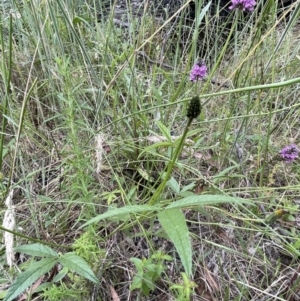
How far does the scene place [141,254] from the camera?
86cm

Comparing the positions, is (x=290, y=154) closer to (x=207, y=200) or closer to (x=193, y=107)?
(x=207, y=200)

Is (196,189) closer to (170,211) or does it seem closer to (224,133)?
(224,133)

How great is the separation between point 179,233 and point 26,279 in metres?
0.27

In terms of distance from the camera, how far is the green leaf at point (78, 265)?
638 millimetres

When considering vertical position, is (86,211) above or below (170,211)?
below

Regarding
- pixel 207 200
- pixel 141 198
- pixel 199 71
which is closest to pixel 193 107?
pixel 207 200

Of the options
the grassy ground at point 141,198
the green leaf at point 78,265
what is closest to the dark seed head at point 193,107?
the grassy ground at point 141,198

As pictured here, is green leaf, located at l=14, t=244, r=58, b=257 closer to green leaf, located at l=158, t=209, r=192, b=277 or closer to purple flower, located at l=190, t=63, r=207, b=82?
green leaf, located at l=158, t=209, r=192, b=277

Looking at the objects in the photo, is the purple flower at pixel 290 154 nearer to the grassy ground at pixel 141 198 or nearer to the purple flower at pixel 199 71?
the grassy ground at pixel 141 198

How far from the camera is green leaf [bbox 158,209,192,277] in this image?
0.52 metres

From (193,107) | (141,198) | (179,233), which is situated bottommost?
(141,198)

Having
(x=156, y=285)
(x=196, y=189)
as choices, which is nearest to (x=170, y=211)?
(x=156, y=285)

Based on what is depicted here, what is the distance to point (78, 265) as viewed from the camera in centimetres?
66

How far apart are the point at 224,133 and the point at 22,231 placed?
57 cm
